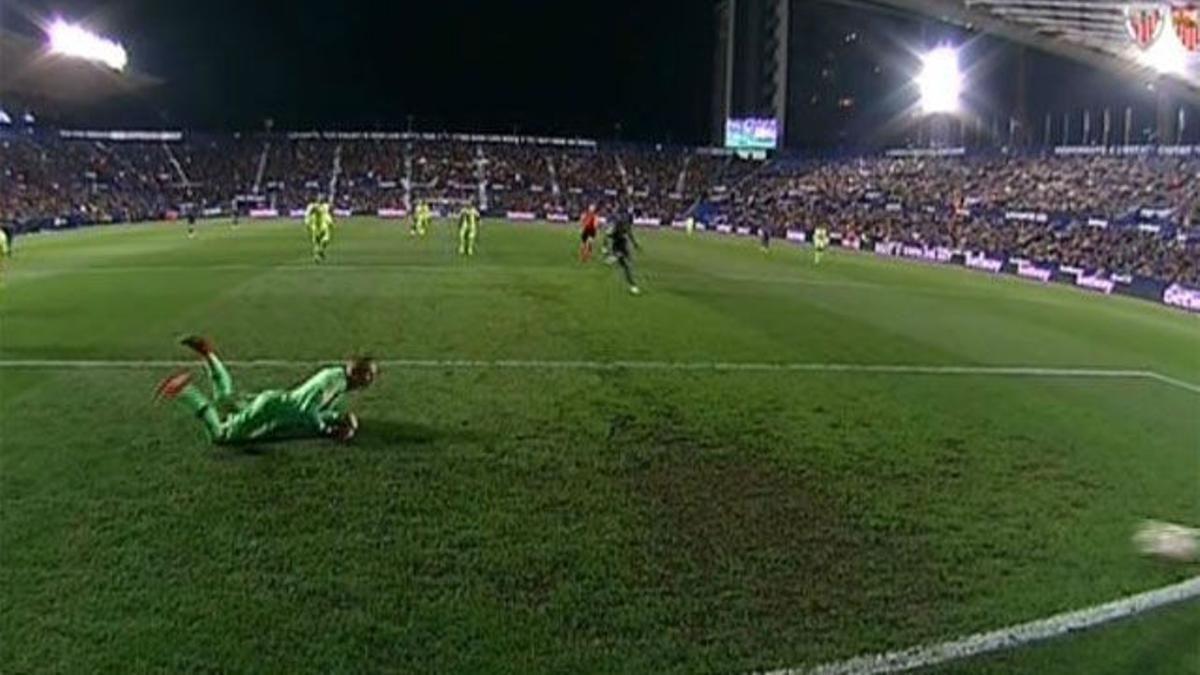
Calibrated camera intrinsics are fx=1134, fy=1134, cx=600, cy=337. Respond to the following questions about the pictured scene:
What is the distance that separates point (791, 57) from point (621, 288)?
3478 inches

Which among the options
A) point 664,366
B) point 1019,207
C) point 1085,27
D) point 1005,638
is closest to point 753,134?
point 1019,207

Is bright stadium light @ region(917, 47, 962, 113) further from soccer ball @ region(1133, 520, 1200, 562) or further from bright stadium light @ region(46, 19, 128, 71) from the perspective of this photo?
soccer ball @ region(1133, 520, 1200, 562)

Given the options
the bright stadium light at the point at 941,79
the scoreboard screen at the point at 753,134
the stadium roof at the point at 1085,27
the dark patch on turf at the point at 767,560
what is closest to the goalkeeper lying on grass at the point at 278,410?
the dark patch on turf at the point at 767,560

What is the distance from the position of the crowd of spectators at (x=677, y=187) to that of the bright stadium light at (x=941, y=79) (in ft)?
19.0

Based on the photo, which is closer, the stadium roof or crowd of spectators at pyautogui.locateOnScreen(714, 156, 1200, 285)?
the stadium roof

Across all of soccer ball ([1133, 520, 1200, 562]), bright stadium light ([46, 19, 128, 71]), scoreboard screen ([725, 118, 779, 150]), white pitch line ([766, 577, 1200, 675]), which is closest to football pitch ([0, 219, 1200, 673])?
white pitch line ([766, 577, 1200, 675])

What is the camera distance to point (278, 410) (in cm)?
1318

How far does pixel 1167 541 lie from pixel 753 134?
96517 millimetres

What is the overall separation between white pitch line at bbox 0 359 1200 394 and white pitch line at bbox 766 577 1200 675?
34.8ft

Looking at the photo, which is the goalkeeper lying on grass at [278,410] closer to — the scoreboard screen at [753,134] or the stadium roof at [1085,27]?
the stadium roof at [1085,27]

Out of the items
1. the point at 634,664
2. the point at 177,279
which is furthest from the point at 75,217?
the point at 634,664

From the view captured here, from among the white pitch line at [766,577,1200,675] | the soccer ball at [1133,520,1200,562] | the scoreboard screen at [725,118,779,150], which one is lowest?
the white pitch line at [766,577,1200,675]

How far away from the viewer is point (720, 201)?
94375 millimetres

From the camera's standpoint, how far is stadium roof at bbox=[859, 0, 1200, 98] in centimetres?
4350
